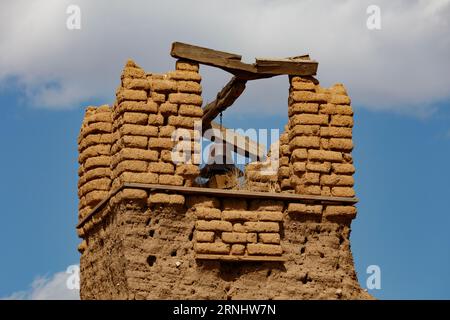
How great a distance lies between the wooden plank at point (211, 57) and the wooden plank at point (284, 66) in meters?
0.17

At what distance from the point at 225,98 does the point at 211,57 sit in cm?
131

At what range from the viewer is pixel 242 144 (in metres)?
36.8

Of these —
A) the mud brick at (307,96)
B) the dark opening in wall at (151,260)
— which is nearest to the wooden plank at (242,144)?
the mud brick at (307,96)

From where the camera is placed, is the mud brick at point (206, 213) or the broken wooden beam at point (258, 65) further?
the broken wooden beam at point (258, 65)

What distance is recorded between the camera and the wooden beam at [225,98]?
3434 centimetres

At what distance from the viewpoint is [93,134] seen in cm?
3447

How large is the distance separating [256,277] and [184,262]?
121 centimetres

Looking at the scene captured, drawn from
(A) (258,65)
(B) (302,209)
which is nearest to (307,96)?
(A) (258,65)

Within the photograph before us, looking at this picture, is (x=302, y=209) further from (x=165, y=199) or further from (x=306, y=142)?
(x=165, y=199)

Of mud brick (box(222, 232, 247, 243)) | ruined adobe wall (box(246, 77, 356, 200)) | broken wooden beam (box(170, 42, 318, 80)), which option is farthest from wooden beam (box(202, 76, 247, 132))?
mud brick (box(222, 232, 247, 243))

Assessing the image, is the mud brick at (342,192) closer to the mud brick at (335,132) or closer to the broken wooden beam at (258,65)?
the mud brick at (335,132)

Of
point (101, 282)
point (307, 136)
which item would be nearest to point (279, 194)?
point (307, 136)

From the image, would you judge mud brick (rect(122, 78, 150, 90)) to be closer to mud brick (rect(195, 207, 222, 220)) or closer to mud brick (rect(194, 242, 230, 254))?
mud brick (rect(195, 207, 222, 220))

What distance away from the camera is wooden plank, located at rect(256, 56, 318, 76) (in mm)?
33781
